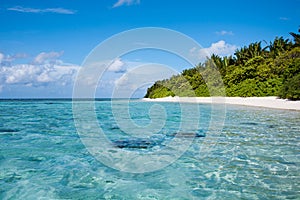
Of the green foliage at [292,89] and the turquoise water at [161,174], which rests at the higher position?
the green foliage at [292,89]

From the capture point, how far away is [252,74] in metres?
44.5

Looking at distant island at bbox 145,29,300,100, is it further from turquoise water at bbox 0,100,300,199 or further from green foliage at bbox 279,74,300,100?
turquoise water at bbox 0,100,300,199

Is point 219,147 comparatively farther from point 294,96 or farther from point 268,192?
point 294,96

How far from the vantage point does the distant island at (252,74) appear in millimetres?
32700

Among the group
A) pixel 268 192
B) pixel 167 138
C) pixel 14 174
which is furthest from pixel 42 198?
pixel 167 138

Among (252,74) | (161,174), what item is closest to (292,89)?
(252,74)

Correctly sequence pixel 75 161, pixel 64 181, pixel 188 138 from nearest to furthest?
pixel 64 181 < pixel 75 161 < pixel 188 138

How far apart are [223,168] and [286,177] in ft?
4.16

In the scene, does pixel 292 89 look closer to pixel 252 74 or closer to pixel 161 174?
pixel 252 74

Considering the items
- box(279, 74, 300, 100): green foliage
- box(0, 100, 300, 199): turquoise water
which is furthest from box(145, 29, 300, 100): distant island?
box(0, 100, 300, 199): turquoise water

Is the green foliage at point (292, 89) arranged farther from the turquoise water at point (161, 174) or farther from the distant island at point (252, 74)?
the turquoise water at point (161, 174)

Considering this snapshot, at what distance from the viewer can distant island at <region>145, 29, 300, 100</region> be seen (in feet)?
107

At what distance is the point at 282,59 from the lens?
38750mm

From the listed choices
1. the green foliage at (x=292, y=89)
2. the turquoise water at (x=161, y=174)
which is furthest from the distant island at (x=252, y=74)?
the turquoise water at (x=161, y=174)
